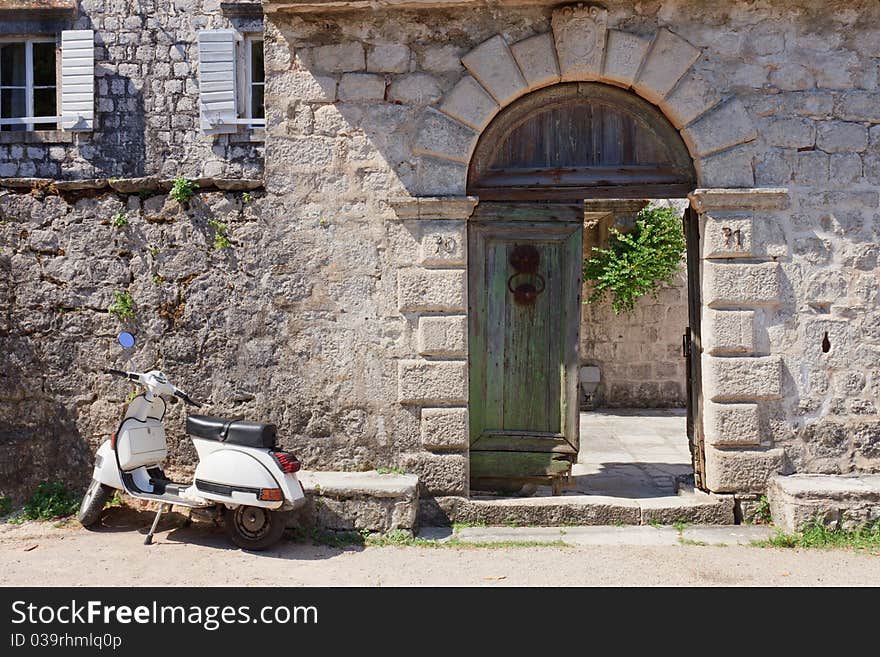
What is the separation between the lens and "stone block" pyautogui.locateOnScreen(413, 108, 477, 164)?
4906 mm

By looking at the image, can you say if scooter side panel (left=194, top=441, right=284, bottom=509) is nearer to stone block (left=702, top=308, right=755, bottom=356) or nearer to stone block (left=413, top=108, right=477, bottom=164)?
stone block (left=413, top=108, right=477, bottom=164)

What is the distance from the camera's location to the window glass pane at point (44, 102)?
10.3 metres

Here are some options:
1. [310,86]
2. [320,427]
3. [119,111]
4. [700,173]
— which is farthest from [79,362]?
[119,111]

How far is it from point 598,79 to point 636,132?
17.4 inches

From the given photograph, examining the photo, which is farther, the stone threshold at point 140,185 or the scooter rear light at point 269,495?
the stone threshold at point 140,185

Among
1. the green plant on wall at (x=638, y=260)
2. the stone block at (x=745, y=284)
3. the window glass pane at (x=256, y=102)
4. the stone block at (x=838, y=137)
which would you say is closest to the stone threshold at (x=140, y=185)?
the stone block at (x=745, y=284)

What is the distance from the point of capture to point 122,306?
5074 mm

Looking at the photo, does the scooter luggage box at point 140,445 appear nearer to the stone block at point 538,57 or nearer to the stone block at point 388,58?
the stone block at point 388,58

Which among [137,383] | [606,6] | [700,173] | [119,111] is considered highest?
[119,111]

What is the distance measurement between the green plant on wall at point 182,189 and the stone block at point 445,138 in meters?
1.56

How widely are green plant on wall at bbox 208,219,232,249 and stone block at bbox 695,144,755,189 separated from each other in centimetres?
315

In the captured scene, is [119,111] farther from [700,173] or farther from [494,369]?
[700,173]

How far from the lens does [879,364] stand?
190 inches

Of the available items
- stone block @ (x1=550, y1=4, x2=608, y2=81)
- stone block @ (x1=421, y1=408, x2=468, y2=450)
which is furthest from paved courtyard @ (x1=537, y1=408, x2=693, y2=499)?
stone block @ (x1=550, y1=4, x2=608, y2=81)
